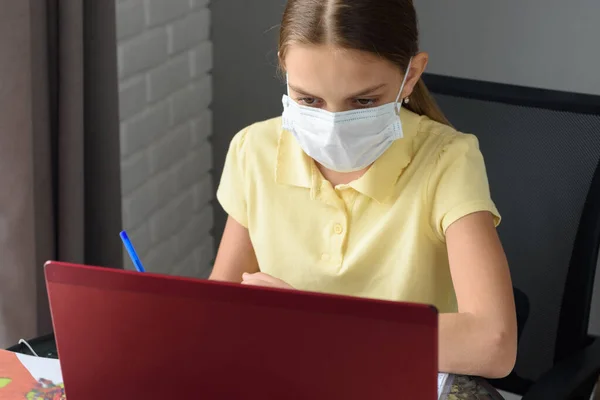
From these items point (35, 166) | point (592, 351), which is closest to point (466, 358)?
point (592, 351)

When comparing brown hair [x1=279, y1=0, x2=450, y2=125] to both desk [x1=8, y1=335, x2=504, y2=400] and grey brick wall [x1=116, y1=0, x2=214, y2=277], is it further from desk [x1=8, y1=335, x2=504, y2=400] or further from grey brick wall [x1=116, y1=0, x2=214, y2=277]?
grey brick wall [x1=116, y1=0, x2=214, y2=277]

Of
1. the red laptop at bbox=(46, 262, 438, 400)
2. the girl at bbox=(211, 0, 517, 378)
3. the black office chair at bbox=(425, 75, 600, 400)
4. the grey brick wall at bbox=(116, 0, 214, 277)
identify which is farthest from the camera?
the grey brick wall at bbox=(116, 0, 214, 277)

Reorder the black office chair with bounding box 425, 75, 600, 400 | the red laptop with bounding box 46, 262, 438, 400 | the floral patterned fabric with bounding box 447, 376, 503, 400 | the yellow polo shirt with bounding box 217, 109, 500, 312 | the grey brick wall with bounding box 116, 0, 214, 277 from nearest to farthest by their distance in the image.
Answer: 1. the red laptop with bounding box 46, 262, 438, 400
2. the floral patterned fabric with bounding box 447, 376, 503, 400
3. the yellow polo shirt with bounding box 217, 109, 500, 312
4. the black office chair with bounding box 425, 75, 600, 400
5. the grey brick wall with bounding box 116, 0, 214, 277

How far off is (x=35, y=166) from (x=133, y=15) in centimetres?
57

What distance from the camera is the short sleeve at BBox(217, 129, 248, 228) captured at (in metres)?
1.49

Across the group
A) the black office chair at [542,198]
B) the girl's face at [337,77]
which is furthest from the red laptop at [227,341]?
the black office chair at [542,198]

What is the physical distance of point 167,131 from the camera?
2338mm

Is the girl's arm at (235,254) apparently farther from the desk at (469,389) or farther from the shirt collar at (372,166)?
the desk at (469,389)

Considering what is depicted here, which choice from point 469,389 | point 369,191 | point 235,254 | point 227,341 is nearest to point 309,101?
point 369,191

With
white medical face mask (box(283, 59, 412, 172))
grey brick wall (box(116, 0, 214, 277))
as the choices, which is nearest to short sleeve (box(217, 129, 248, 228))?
white medical face mask (box(283, 59, 412, 172))

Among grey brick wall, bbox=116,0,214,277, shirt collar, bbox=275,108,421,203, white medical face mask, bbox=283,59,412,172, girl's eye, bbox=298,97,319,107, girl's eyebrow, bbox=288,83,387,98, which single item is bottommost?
grey brick wall, bbox=116,0,214,277

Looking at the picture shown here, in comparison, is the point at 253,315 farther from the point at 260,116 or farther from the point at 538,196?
the point at 260,116

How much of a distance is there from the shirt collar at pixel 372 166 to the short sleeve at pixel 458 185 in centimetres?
6

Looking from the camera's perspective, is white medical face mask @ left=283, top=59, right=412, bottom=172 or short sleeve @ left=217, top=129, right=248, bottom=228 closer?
white medical face mask @ left=283, top=59, right=412, bottom=172
